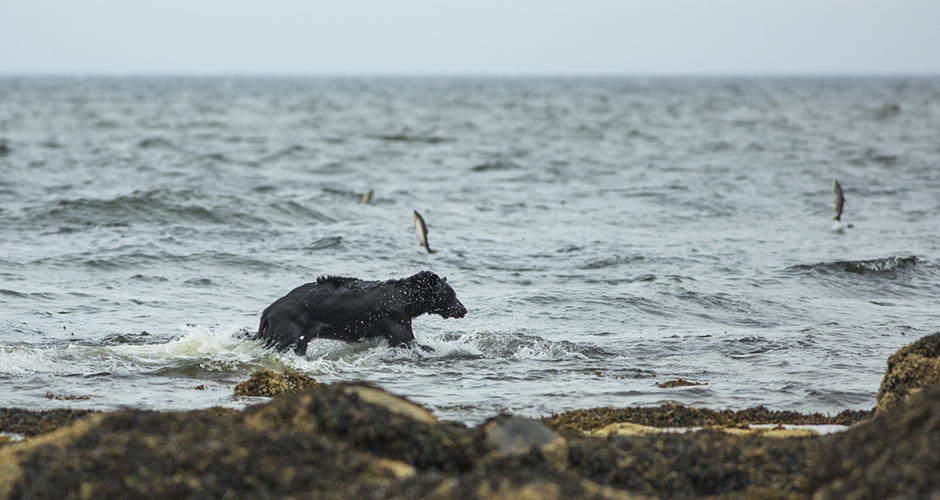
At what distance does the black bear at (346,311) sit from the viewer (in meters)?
7.94

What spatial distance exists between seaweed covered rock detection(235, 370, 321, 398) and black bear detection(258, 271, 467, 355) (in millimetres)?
1210

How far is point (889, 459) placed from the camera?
10.6 feet

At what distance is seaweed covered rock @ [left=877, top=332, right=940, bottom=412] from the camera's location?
16.5 ft

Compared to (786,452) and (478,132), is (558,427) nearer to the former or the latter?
(786,452)

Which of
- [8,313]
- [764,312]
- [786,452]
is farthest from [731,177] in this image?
[786,452]

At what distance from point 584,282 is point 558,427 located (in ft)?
20.1

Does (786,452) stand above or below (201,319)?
above

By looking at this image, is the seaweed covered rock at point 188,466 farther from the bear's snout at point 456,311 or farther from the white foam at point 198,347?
the bear's snout at point 456,311

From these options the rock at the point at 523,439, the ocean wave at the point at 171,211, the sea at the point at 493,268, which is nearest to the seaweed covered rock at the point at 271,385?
the sea at the point at 493,268

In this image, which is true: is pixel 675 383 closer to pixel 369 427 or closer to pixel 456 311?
pixel 456 311

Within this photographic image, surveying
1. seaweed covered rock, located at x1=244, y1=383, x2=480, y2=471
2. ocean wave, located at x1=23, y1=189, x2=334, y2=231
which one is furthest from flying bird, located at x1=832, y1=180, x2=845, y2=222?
seaweed covered rock, located at x1=244, y1=383, x2=480, y2=471

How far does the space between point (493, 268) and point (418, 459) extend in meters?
8.81

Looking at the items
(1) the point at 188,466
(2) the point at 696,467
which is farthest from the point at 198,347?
(2) the point at 696,467

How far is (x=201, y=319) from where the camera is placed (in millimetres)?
9211
